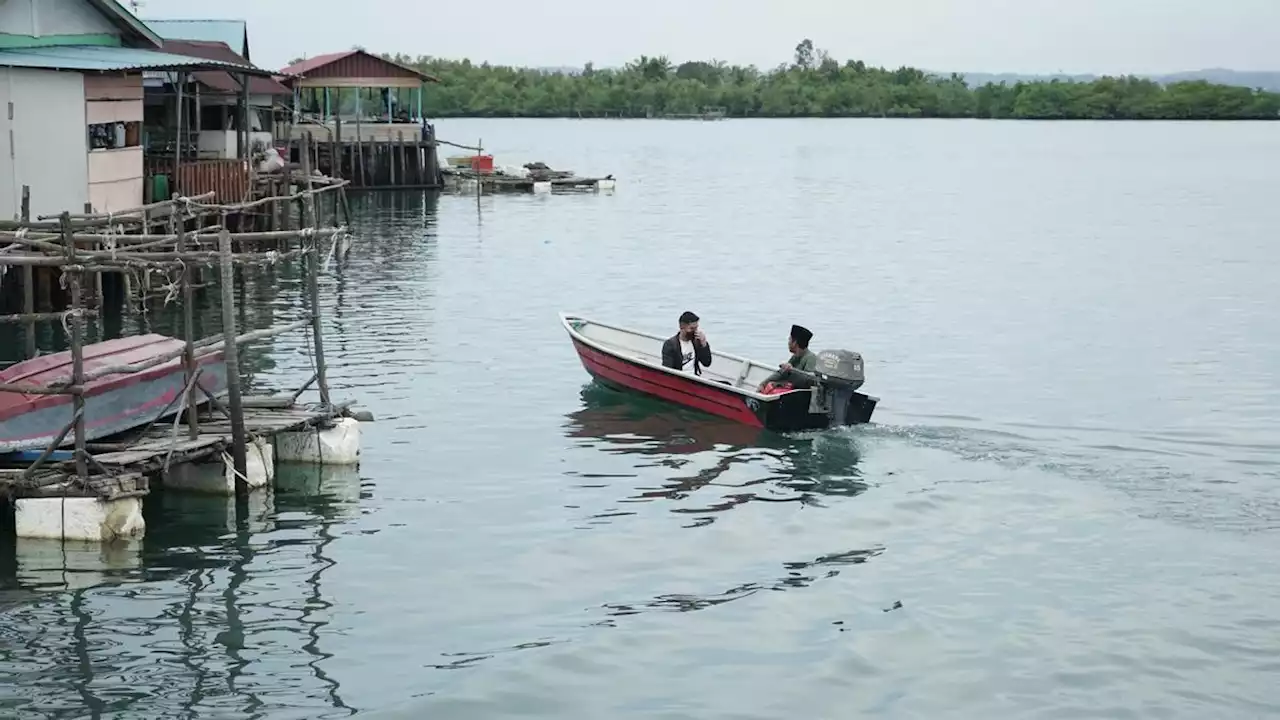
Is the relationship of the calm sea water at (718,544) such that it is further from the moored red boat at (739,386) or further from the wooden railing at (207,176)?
the wooden railing at (207,176)

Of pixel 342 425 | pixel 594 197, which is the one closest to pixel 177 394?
pixel 342 425

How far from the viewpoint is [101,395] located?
661 inches

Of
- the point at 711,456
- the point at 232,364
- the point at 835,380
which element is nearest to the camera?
the point at 232,364

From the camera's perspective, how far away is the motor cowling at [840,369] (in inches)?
808

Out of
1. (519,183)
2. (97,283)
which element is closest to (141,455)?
(97,283)

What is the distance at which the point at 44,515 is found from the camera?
15734 millimetres

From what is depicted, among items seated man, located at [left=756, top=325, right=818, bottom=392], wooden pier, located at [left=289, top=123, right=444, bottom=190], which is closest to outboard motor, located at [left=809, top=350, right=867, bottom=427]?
seated man, located at [left=756, top=325, right=818, bottom=392]

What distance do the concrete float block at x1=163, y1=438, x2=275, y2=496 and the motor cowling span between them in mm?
7184

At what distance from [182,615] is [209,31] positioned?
44977mm

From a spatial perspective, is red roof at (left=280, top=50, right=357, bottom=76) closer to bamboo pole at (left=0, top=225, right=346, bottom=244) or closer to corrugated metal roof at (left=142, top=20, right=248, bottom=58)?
corrugated metal roof at (left=142, top=20, right=248, bottom=58)

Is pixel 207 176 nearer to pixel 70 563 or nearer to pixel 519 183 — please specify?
pixel 70 563

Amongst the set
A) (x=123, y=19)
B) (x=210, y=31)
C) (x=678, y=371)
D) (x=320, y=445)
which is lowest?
(x=320, y=445)

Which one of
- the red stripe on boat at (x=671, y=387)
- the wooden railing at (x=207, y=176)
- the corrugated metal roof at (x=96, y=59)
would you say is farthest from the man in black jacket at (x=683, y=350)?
the wooden railing at (x=207, y=176)

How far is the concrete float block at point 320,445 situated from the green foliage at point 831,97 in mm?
149713
